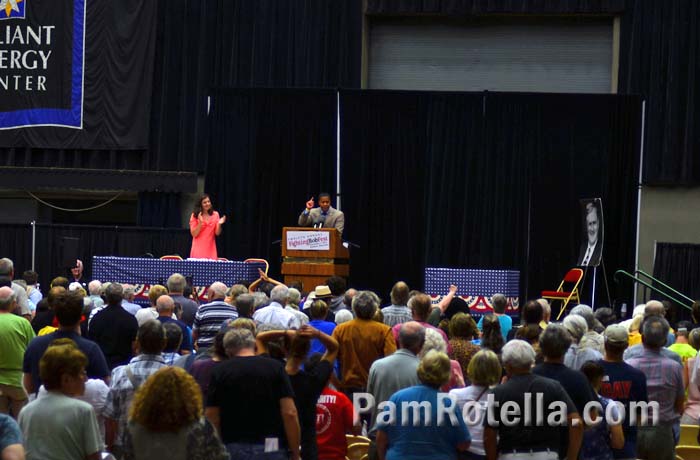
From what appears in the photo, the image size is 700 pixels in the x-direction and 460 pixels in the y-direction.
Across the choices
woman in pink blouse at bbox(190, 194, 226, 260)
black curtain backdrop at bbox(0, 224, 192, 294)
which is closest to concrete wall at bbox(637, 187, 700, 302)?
woman in pink blouse at bbox(190, 194, 226, 260)

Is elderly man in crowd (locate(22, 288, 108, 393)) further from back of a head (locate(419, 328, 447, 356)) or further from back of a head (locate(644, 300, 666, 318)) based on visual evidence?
back of a head (locate(644, 300, 666, 318))

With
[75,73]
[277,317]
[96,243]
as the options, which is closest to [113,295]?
[277,317]

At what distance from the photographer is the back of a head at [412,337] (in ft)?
19.8

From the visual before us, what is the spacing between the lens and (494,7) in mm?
18812

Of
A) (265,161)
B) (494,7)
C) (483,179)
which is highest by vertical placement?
(494,7)

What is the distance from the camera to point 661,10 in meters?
18.1

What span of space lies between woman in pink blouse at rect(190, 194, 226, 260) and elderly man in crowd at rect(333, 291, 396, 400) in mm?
8572

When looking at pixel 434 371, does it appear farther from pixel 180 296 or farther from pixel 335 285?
pixel 335 285

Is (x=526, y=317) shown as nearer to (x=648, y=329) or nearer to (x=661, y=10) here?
(x=648, y=329)

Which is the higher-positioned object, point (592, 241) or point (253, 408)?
point (592, 241)

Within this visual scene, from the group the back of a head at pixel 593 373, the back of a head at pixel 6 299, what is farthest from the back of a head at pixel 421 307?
the back of a head at pixel 6 299

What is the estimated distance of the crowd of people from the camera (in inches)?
175

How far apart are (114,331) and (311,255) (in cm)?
733

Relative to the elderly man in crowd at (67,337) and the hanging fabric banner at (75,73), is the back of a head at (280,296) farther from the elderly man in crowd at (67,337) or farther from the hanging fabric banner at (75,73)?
the hanging fabric banner at (75,73)
